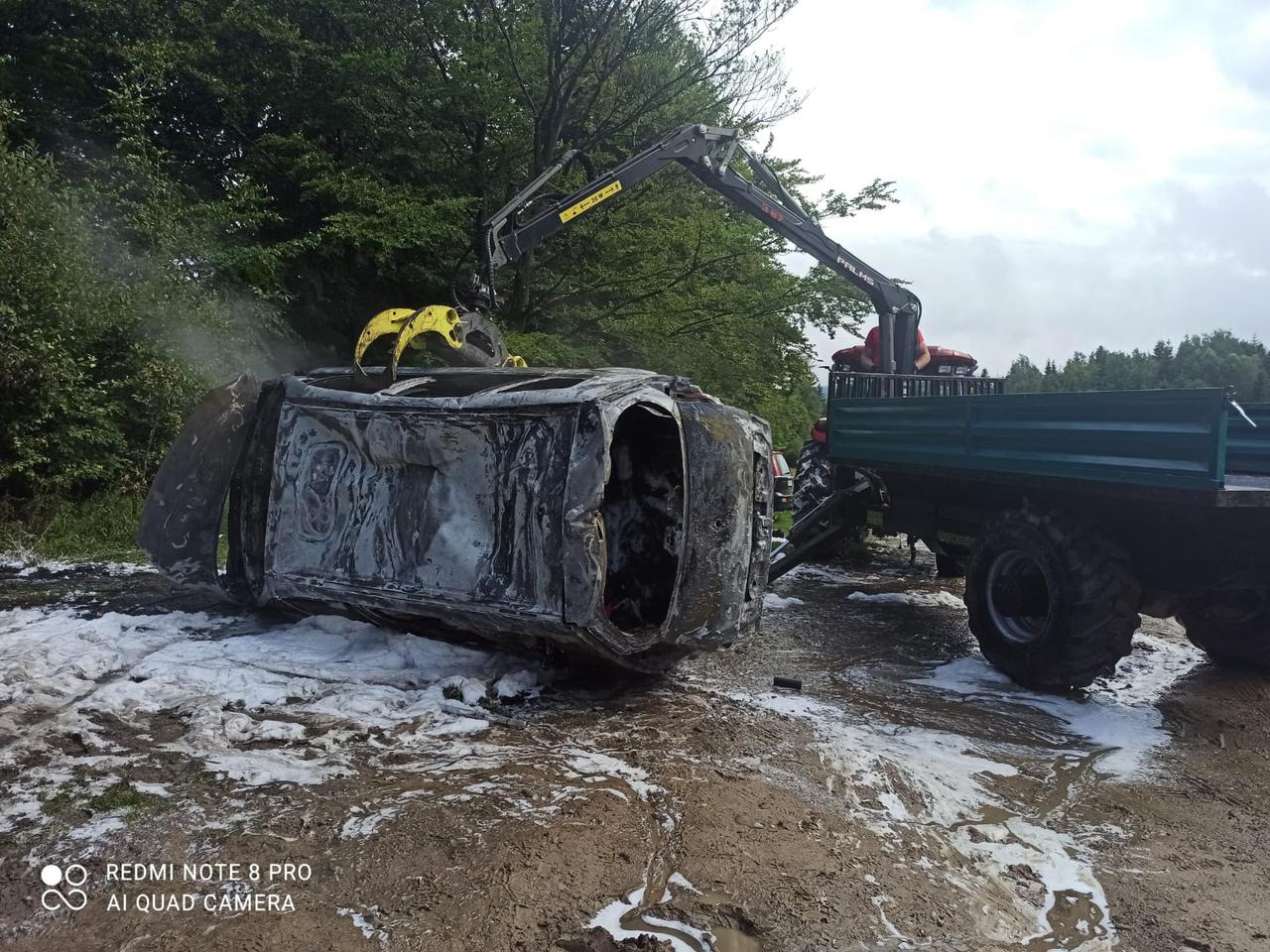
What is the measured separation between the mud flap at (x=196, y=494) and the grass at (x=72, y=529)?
2.44 meters

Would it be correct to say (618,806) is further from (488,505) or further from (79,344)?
(79,344)

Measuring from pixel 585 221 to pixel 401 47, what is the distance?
3.38 m

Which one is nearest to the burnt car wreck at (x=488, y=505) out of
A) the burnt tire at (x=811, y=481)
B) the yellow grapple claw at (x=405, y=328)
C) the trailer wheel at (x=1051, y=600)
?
the yellow grapple claw at (x=405, y=328)

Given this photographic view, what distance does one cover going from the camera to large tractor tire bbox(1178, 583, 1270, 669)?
207 inches

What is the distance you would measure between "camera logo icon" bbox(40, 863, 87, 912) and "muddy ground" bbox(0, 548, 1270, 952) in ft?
0.07

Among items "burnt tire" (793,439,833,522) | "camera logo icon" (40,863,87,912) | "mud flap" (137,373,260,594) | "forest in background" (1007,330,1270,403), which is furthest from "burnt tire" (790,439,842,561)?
"forest in background" (1007,330,1270,403)

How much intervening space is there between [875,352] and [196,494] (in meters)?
6.42

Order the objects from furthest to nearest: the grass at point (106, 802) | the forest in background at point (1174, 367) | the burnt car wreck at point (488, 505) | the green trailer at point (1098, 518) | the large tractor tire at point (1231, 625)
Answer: the forest in background at point (1174, 367)
the large tractor tire at point (1231, 625)
the green trailer at point (1098, 518)
the burnt car wreck at point (488, 505)
the grass at point (106, 802)

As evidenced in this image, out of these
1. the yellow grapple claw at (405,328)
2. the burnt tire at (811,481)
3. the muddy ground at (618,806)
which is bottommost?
the muddy ground at (618,806)

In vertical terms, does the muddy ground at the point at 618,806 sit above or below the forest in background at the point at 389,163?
below

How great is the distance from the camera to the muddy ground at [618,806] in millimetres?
2736

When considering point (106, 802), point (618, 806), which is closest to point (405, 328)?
point (106, 802)

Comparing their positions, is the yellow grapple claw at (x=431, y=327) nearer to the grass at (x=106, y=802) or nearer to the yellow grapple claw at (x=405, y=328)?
the yellow grapple claw at (x=405, y=328)

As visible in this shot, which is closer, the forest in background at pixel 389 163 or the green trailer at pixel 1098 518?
the green trailer at pixel 1098 518
